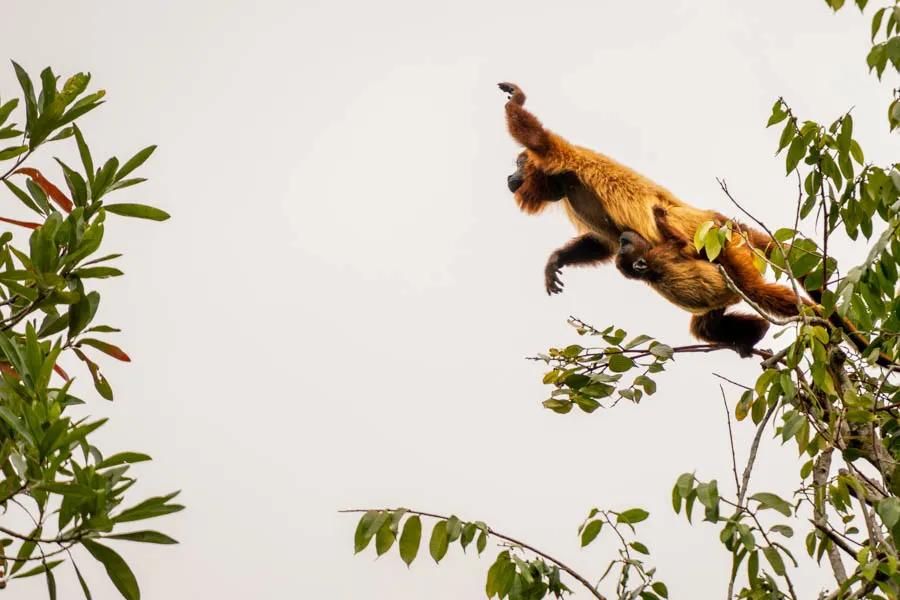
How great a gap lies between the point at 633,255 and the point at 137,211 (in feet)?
9.37

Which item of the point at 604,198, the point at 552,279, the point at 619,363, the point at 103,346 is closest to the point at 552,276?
the point at 552,279

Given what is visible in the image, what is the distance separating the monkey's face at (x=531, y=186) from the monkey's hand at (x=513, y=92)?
31cm

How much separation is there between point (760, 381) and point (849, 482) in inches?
13.3

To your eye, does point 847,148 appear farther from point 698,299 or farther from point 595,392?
point 698,299

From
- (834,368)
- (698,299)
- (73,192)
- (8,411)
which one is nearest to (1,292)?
(73,192)

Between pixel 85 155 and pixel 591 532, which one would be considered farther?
pixel 591 532

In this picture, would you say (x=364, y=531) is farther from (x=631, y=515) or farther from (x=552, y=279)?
(x=552, y=279)

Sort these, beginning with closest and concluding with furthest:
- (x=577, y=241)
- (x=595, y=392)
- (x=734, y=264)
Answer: (x=595, y=392), (x=734, y=264), (x=577, y=241)

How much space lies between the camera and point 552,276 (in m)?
5.34

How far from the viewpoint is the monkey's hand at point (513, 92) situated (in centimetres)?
527

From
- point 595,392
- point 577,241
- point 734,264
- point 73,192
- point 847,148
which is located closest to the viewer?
point 73,192

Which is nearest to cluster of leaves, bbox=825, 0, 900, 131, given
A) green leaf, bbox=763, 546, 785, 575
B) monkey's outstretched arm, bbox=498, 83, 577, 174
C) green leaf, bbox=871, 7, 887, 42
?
green leaf, bbox=871, 7, 887, 42

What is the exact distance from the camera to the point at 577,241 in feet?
17.6

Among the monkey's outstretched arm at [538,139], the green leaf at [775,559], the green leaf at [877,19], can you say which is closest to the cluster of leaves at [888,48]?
the green leaf at [877,19]
